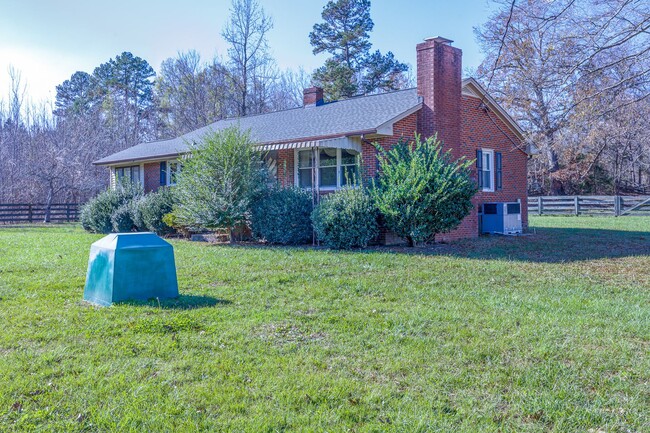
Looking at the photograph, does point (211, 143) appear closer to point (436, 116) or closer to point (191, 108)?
point (436, 116)

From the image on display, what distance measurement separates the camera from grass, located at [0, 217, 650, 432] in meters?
3.41

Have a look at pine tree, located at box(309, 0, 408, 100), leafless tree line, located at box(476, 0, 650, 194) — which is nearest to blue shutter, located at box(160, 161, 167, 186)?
leafless tree line, located at box(476, 0, 650, 194)

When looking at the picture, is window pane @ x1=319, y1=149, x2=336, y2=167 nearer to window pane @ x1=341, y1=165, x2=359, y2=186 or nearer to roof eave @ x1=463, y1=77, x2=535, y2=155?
window pane @ x1=341, y1=165, x2=359, y2=186

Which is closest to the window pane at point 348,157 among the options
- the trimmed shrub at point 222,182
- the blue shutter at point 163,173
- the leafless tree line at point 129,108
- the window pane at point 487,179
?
the trimmed shrub at point 222,182

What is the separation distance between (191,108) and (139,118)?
7.98 metres

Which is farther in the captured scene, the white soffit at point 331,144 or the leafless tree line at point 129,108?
the leafless tree line at point 129,108

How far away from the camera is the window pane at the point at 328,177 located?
15.3m

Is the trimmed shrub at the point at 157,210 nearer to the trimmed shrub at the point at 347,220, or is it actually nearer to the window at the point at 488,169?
the trimmed shrub at the point at 347,220

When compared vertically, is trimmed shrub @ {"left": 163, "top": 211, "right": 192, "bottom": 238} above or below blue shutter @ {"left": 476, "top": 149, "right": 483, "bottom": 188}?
below

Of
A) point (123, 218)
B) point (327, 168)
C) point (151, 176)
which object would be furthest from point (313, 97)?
point (123, 218)

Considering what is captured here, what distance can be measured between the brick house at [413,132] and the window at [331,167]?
0.09ft

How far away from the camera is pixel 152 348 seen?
15.6 feet

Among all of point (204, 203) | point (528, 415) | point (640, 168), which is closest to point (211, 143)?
point (204, 203)

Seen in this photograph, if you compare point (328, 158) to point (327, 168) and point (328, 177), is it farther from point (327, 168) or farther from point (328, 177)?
point (328, 177)
